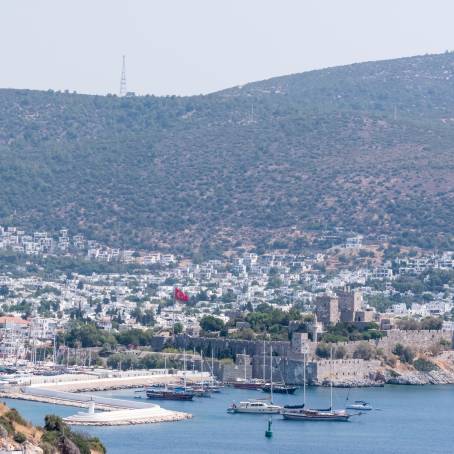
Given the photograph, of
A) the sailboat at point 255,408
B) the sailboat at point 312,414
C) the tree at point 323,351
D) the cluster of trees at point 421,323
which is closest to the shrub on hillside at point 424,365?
the cluster of trees at point 421,323

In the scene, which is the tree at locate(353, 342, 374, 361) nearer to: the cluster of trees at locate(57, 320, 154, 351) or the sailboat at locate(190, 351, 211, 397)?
the sailboat at locate(190, 351, 211, 397)

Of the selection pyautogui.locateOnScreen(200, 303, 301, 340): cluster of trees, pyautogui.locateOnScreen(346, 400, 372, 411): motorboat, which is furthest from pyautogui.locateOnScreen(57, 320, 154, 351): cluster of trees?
pyautogui.locateOnScreen(346, 400, 372, 411): motorboat

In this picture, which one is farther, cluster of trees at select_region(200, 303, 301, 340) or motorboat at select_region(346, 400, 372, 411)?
cluster of trees at select_region(200, 303, 301, 340)

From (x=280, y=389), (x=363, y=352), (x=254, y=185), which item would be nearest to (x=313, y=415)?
(x=280, y=389)

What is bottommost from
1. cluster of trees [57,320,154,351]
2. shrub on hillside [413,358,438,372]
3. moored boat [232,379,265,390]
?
moored boat [232,379,265,390]

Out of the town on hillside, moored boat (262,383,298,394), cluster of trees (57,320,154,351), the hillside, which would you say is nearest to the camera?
moored boat (262,383,298,394)

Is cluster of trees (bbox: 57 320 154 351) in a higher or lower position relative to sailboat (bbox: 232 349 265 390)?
higher

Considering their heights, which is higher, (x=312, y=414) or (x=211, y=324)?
(x=211, y=324)

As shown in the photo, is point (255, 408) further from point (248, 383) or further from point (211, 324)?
point (211, 324)

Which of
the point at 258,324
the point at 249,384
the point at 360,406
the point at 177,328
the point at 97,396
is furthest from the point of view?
the point at 177,328
